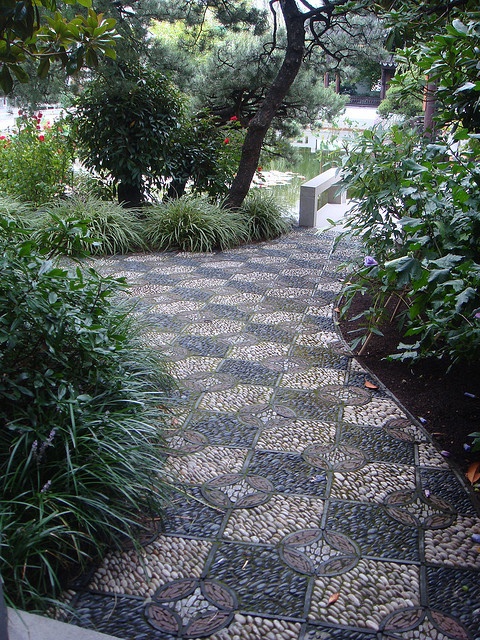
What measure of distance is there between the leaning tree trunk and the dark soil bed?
12.2ft

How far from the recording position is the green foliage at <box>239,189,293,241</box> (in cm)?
691

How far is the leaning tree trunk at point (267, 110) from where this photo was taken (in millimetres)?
6715

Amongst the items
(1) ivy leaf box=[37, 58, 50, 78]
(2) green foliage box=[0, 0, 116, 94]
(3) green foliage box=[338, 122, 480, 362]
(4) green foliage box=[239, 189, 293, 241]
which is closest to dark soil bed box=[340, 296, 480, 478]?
(3) green foliage box=[338, 122, 480, 362]

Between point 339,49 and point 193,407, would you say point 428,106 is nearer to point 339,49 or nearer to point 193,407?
point 339,49

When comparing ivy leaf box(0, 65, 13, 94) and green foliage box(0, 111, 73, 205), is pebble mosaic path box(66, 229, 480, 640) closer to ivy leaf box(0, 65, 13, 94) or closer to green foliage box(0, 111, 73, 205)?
ivy leaf box(0, 65, 13, 94)

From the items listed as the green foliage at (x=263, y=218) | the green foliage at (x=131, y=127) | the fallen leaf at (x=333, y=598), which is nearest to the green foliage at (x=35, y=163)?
the green foliage at (x=131, y=127)

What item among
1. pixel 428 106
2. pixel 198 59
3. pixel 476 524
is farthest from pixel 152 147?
pixel 476 524

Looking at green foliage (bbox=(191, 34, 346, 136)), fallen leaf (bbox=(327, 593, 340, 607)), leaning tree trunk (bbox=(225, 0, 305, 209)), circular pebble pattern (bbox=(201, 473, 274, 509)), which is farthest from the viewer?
green foliage (bbox=(191, 34, 346, 136))

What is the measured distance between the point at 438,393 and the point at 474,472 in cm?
70

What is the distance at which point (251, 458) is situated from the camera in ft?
8.52

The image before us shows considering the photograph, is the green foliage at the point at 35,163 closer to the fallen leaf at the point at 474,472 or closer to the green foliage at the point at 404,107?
the green foliage at the point at 404,107

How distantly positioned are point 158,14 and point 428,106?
3.62 m

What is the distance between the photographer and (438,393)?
312 centimetres

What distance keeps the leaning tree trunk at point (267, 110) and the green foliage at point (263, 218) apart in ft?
0.49
